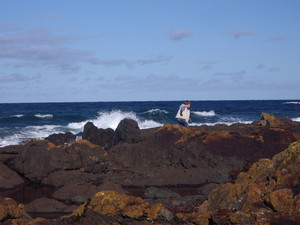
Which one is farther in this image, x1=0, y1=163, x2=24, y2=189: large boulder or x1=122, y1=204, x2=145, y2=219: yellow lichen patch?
x1=0, y1=163, x2=24, y2=189: large boulder

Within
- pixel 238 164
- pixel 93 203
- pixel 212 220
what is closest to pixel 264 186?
pixel 212 220

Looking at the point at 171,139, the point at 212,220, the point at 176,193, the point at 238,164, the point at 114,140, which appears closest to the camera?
the point at 212,220

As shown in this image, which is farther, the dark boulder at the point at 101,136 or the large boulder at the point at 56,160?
the dark boulder at the point at 101,136

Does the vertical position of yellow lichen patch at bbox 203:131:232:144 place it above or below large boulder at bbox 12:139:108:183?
above

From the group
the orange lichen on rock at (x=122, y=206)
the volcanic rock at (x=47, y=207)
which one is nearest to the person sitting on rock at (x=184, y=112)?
the volcanic rock at (x=47, y=207)

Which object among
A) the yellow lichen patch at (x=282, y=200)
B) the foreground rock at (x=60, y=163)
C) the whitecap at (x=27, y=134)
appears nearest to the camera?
the yellow lichen patch at (x=282, y=200)


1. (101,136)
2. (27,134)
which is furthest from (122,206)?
(27,134)

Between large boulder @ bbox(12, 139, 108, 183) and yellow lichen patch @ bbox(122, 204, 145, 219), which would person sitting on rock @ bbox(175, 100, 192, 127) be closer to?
large boulder @ bbox(12, 139, 108, 183)

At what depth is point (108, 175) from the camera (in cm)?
1386

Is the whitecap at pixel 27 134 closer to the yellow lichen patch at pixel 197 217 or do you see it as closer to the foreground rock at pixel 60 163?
the foreground rock at pixel 60 163

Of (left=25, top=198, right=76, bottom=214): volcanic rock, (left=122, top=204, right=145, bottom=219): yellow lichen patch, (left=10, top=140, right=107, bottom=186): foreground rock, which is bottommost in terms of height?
(left=25, top=198, right=76, bottom=214): volcanic rock

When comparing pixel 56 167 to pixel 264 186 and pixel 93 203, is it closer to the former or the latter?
pixel 93 203

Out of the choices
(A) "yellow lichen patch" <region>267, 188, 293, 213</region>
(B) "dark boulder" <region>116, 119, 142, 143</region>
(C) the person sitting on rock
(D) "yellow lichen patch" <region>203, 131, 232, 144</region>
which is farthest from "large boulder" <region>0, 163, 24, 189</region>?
(A) "yellow lichen patch" <region>267, 188, 293, 213</region>

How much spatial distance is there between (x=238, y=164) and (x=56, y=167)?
17.3 feet
